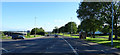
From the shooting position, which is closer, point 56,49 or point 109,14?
point 56,49

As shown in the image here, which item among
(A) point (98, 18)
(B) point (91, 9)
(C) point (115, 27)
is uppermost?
(B) point (91, 9)

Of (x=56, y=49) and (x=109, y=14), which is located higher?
(x=109, y=14)

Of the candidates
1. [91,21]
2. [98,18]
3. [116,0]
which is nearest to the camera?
[116,0]

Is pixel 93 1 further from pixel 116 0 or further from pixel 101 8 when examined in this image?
pixel 116 0

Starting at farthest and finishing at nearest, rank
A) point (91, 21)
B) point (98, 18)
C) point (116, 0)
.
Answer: point (91, 21) → point (98, 18) → point (116, 0)

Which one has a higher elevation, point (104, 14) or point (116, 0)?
point (116, 0)

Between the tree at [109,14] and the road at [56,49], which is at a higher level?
the tree at [109,14]

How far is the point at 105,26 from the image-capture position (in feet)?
112

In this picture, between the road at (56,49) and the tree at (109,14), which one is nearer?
the road at (56,49)

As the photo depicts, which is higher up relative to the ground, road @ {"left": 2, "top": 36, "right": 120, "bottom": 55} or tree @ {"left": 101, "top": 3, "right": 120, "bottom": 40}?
tree @ {"left": 101, "top": 3, "right": 120, "bottom": 40}

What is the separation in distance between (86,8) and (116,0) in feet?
25.6

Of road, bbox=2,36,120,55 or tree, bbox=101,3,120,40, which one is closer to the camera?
road, bbox=2,36,120,55

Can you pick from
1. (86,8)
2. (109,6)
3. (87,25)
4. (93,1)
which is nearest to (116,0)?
(109,6)

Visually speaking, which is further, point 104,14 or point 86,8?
point 86,8
